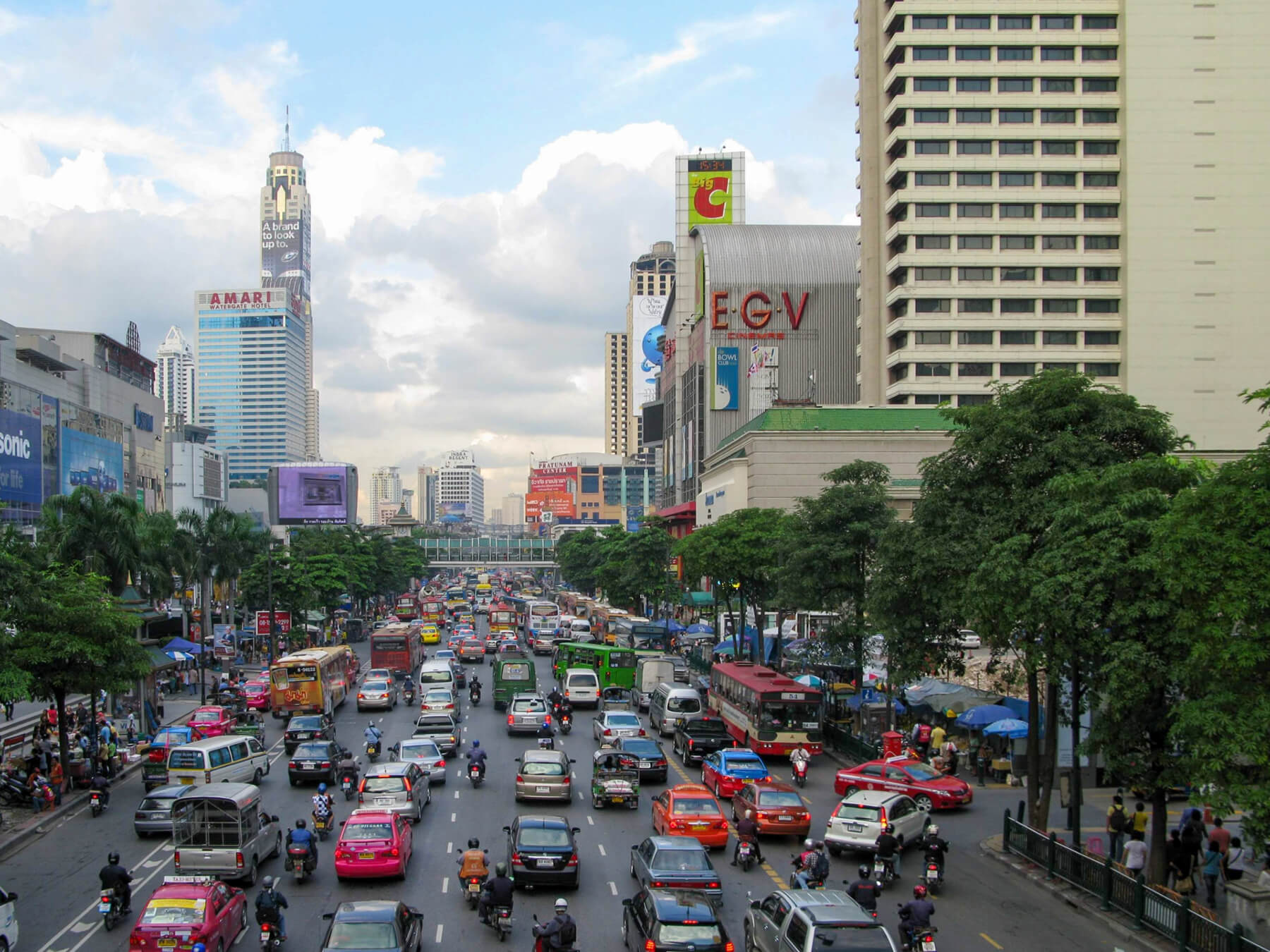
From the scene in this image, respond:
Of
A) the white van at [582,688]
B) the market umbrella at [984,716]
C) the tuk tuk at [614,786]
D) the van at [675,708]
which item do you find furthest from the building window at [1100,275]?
the tuk tuk at [614,786]

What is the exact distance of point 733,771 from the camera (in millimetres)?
30094

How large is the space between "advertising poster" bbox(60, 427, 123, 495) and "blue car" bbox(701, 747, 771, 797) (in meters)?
77.4

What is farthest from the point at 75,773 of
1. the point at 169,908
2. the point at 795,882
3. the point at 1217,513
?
the point at 1217,513

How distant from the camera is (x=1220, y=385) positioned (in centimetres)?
7306

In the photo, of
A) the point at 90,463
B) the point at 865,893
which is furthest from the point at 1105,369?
the point at 90,463

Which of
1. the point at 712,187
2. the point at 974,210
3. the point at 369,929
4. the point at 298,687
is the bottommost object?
the point at 298,687

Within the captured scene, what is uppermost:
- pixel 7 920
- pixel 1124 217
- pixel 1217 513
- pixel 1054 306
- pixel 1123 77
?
pixel 1123 77

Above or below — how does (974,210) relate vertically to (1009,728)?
above

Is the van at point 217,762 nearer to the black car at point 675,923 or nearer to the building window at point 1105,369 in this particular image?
the black car at point 675,923

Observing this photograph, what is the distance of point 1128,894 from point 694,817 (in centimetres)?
875

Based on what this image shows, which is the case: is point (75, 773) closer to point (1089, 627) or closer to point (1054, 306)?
point (1089, 627)

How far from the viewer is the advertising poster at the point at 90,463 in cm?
9625

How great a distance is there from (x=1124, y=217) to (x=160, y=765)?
67344 millimetres

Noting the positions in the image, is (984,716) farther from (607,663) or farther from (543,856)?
(607,663)
